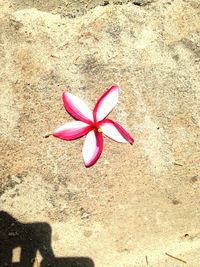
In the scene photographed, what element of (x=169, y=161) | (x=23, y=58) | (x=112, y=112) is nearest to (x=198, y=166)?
(x=169, y=161)

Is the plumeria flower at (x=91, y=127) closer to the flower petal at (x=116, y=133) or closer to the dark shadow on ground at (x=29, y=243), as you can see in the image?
the flower petal at (x=116, y=133)

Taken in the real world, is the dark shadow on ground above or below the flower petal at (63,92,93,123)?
below

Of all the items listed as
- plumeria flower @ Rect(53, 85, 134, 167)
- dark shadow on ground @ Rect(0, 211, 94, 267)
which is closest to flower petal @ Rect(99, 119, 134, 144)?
plumeria flower @ Rect(53, 85, 134, 167)

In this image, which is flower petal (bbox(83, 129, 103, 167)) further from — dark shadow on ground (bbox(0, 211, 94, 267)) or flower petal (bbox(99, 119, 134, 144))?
dark shadow on ground (bbox(0, 211, 94, 267))

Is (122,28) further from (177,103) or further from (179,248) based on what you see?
(179,248)

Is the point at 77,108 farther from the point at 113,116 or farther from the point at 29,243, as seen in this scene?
the point at 29,243

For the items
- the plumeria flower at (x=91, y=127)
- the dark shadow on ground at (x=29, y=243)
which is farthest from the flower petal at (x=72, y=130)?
the dark shadow on ground at (x=29, y=243)
